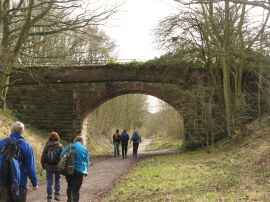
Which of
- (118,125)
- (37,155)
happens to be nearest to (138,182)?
(37,155)

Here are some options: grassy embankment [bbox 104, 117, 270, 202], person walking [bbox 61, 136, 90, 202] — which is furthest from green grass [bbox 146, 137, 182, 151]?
person walking [bbox 61, 136, 90, 202]

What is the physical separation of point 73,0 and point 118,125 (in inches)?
Answer: 1041

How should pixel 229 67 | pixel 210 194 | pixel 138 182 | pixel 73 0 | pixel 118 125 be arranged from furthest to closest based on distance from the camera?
1. pixel 118 125
2. pixel 229 67
3. pixel 73 0
4. pixel 138 182
5. pixel 210 194

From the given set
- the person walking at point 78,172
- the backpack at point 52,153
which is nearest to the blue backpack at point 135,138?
the backpack at point 52,153

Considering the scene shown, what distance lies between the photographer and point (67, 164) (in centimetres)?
641

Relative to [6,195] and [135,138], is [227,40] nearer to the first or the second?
[135,138]

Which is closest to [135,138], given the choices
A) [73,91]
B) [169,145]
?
[73,91]

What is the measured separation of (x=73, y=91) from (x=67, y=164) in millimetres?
13957

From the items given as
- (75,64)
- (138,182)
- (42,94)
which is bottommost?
(138,182)

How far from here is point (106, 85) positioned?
19922 millimetres

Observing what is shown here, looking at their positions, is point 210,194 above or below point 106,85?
below

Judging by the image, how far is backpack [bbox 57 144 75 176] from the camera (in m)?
6.37

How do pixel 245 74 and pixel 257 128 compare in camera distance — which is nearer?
pixel 257 128

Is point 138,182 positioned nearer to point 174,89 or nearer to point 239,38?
point 239,38
